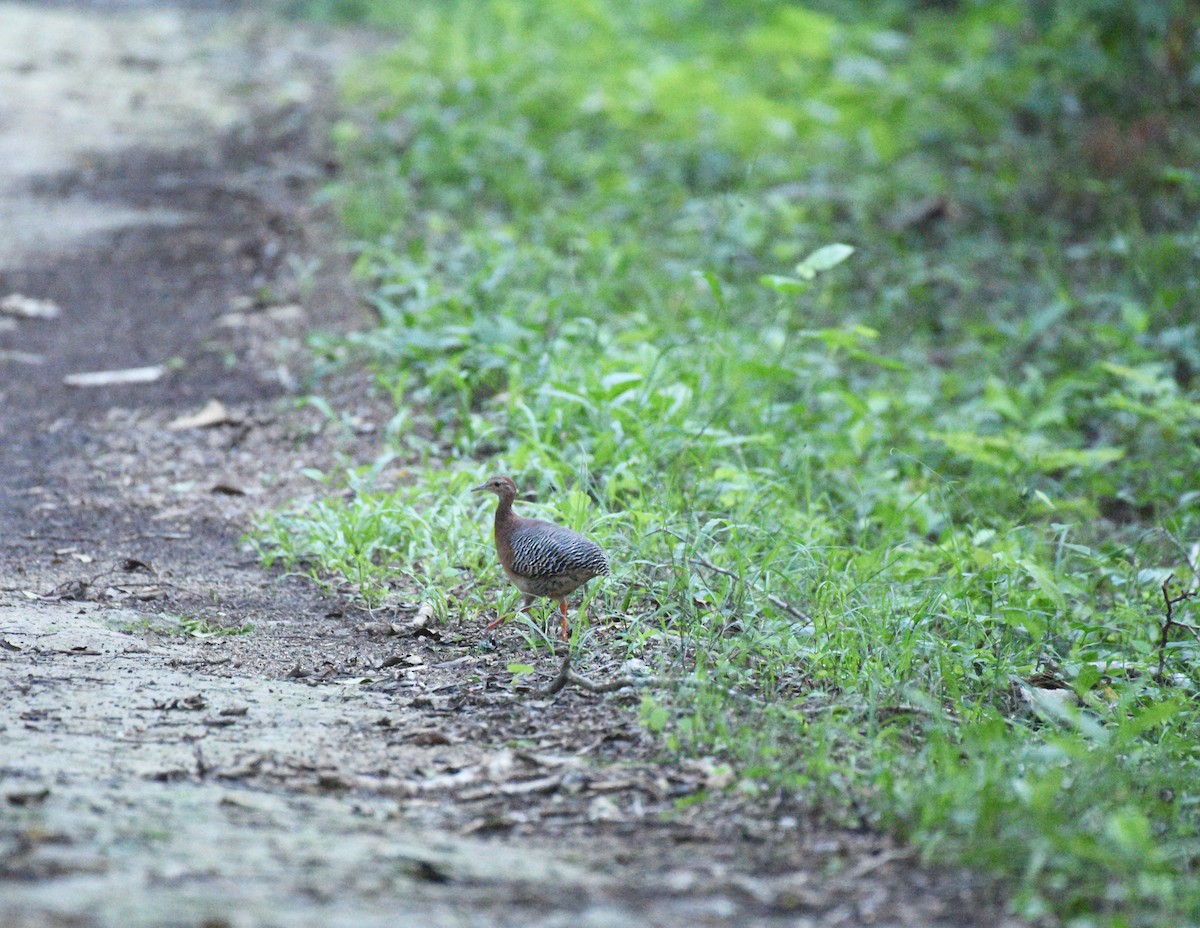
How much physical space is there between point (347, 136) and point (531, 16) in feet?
11.0

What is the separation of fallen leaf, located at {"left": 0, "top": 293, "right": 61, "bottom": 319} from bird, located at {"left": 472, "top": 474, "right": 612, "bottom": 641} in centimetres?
406

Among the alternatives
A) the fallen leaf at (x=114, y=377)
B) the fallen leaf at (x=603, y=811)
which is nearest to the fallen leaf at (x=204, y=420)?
the fallen leaf at (x=114, y=377)

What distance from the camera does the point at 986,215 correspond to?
26.2 feet

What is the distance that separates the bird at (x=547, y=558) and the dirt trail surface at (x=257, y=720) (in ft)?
0.77

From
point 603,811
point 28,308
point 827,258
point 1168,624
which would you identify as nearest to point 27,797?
point 603,811

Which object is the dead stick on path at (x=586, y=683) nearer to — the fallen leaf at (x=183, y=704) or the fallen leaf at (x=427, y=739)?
the fallen leaf at (x=427, y=739)

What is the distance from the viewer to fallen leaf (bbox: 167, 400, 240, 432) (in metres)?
5.55

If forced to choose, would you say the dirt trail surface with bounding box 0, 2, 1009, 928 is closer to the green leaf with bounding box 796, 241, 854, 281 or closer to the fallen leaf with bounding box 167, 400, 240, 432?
the fallen leaf with bounding box 167, 400, 240, 432

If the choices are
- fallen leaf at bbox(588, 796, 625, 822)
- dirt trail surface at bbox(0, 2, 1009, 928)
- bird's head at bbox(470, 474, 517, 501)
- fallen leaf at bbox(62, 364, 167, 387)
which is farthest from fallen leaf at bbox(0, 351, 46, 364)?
fallen leaf at bbox(588, 796, 625, 822)

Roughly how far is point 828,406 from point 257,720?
3.38 meters

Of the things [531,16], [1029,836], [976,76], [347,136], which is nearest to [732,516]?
[1029,836]

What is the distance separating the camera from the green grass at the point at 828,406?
3127mm

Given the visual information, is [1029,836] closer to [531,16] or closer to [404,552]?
[404,552]

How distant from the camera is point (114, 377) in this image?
19.8 feet
